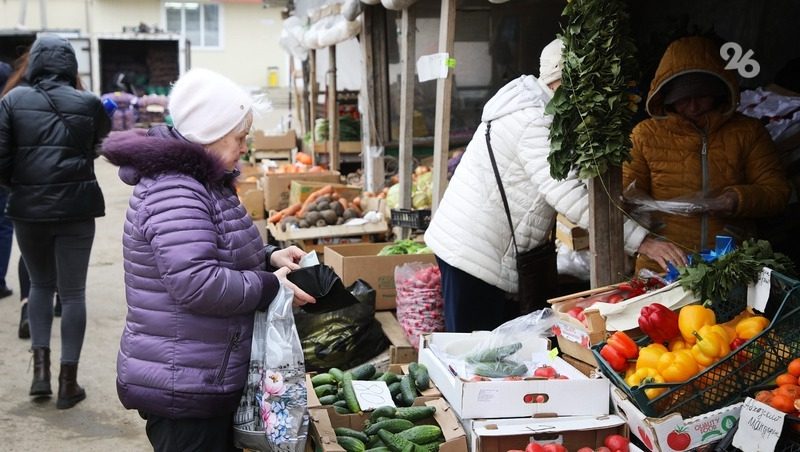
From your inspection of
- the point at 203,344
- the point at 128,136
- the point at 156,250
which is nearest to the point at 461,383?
the point at 203,344

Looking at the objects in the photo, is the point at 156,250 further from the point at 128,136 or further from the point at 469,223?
the point at 469,223

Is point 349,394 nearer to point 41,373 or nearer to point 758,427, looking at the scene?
point 758,427

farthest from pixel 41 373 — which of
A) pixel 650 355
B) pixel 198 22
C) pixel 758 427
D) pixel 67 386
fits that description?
pixel 198 22

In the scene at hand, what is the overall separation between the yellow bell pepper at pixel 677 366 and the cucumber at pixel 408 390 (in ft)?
3.26

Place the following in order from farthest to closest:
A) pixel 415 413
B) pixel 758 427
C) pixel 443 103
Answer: pixel 443 103 → pixel 415 413 → pixel 758 427

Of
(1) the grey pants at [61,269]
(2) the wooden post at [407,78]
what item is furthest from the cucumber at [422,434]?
(2) the wooden post at [407,78]

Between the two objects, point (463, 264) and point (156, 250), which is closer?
point (156, 250)

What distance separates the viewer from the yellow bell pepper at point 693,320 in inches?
113

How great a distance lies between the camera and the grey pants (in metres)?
5.25

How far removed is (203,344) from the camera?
9.25 ft

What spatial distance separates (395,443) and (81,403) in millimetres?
3298

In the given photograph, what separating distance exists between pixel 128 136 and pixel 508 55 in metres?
6.70

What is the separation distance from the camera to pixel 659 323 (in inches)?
115

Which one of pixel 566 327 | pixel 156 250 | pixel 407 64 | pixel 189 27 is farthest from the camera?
pixel 189 27
